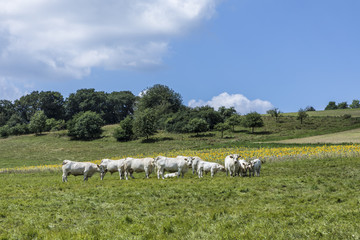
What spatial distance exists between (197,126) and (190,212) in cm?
7546

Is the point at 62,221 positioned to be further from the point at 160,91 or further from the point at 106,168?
the point at 160,91

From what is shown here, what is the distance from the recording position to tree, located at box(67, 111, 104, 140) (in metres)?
93.1

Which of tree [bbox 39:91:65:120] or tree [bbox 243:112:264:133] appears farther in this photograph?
tree [bbox 39:91:65:120]

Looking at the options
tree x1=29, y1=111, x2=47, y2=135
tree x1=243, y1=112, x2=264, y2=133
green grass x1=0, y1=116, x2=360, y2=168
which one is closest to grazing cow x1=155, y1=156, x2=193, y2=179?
green grass x1=0, y1=116, x2=360, y2=168

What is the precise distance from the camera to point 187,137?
3287 inches

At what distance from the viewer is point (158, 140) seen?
8306 cm

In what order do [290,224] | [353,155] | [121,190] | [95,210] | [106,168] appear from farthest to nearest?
[353,155] → [106,168] → [121,190] → [95,210] → [290,224]

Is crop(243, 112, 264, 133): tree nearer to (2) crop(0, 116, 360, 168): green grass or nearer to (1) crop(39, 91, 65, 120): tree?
(2) crop(0, 116, 360, 168): green grass

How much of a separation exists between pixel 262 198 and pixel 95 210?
7.09 meters

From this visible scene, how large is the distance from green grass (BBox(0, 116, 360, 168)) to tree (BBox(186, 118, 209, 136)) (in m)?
2.12

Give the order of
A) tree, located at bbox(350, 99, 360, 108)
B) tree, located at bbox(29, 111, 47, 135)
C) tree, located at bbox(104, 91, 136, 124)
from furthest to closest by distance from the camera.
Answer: tree, located at bbox(350, 99, 360, 108) → tree, located at bbox(104, 91, 136, 124) → tree, located at bbox(29, 111, 47, 135)

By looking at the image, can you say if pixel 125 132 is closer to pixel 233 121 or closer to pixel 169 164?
pixel 233 121

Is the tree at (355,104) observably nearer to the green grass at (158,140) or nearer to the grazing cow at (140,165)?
the green grass at (158,140)

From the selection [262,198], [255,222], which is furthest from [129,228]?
[262,198]
